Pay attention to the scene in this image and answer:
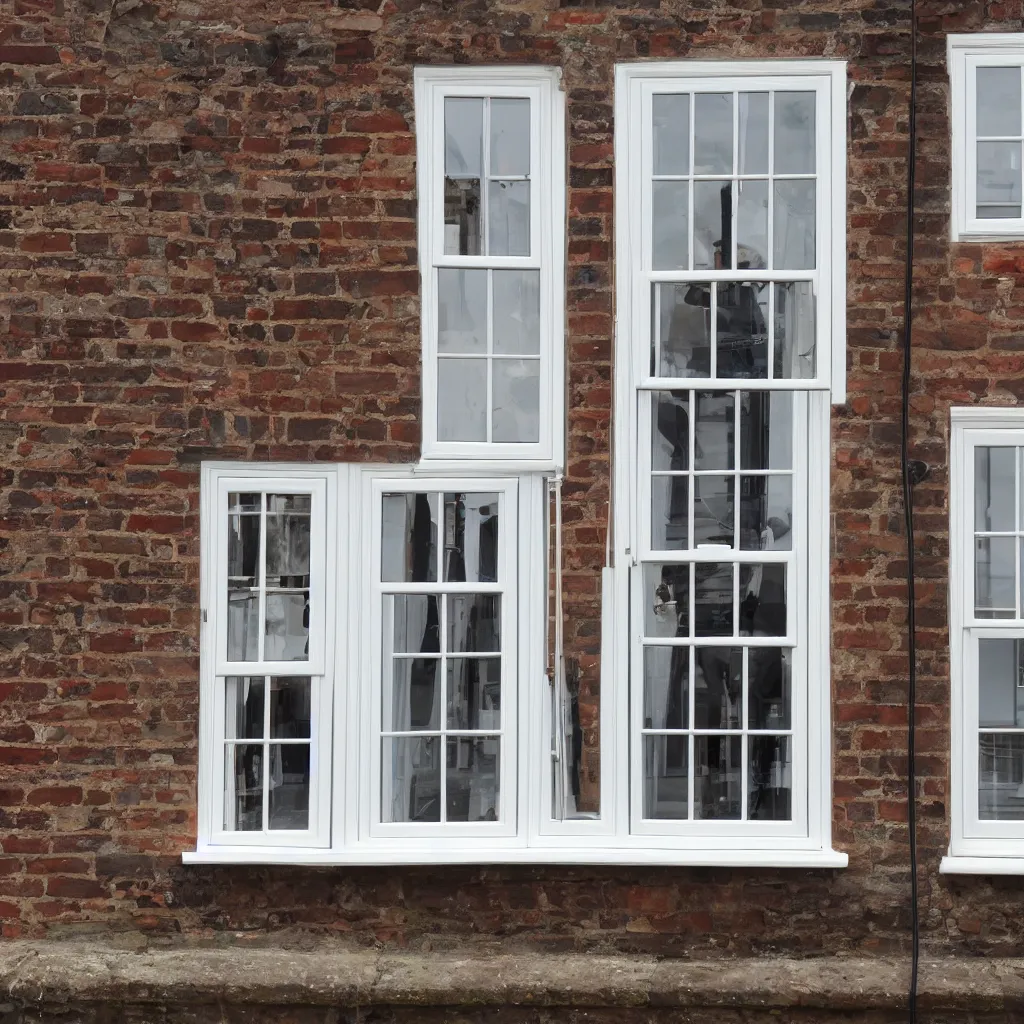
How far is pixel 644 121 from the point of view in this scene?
16.0 feet

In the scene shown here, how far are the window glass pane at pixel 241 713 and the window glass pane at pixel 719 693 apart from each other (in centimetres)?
182

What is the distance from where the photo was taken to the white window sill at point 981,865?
4707 millimetres

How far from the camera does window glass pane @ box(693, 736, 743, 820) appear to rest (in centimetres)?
484

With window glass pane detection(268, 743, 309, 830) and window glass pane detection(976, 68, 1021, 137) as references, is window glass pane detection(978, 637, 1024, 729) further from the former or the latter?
window glass pane detection(268, 743, 309, 830)

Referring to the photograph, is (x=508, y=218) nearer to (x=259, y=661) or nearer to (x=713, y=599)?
(x=713, y=599)

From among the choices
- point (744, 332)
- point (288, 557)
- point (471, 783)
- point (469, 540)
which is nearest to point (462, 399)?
point (469, 540)

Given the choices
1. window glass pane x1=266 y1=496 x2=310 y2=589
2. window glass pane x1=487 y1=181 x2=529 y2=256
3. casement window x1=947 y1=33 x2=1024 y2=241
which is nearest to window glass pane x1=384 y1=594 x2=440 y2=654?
window glass pane x1=266 y1=496 x2=310 y2=589

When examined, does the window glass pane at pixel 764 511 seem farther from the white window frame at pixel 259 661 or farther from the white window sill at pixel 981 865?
the white window frame at pixel 259 661

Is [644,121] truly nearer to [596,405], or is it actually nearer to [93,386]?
[596,405]

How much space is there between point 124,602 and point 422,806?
150cm

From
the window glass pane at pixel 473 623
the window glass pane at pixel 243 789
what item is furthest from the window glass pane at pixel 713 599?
the window glass pane at pixel 243 789

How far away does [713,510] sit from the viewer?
488cm

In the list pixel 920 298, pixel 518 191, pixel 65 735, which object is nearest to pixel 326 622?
pixel 65 735

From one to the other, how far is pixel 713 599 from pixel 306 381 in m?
1.92
